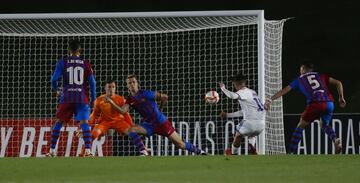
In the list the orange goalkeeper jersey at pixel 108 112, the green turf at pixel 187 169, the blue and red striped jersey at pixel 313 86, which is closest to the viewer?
the green turf at pixel 187 169

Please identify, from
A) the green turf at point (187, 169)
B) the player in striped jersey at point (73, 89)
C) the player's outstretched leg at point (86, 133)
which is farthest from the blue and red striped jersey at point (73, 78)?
the green turf at point (187, 169)

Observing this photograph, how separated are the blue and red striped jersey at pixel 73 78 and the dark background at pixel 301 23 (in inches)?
257

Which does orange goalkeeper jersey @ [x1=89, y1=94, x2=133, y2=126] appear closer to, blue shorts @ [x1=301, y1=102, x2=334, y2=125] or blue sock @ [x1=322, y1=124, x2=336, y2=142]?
blue shorts @ [x1=301, y1=102, x2=334, y2=125]

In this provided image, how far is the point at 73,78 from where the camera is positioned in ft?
38.2

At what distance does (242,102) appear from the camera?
41.4ft

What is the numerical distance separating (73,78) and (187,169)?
355cm

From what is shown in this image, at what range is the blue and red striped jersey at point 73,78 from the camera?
456 inches

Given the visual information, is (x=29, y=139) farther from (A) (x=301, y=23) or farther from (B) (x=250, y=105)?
(A) (x=301, y=23)

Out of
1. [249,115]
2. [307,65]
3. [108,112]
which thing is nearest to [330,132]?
[307,65]

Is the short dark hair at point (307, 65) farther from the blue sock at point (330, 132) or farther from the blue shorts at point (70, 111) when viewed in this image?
the blue shorts at point (70, 111)

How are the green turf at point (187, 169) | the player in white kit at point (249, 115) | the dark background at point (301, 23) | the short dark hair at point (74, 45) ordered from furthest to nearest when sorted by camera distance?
the dark background at point (301, 23)
the player in white kit at point (249, 115)
the short dark hair at point (74, 45)
the green turf at point (187, 169)

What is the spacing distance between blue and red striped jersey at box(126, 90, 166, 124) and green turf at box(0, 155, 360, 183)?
1.98m

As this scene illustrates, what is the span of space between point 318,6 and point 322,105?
6402 millimetres

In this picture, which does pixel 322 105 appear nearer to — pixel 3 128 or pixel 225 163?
pixel 225 163
